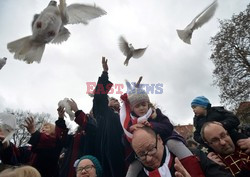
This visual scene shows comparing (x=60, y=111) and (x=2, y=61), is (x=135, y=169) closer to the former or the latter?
(x=60, y=111)

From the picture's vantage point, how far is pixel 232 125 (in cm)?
268

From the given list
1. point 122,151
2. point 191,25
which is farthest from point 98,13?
point 122,151

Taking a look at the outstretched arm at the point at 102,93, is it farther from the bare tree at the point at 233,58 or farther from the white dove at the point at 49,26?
the bare tree at the point at 233,58

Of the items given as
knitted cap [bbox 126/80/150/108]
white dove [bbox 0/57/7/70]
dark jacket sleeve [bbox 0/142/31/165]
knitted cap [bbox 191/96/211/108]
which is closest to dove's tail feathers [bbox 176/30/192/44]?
knitted cap [bbox 191/96/211/108]

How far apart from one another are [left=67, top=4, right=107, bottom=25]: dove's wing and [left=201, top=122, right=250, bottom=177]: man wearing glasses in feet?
5.63

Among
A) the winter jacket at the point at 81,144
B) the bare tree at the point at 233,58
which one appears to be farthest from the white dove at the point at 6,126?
the bare tree at the point at 233,58

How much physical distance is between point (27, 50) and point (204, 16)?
2.46 metres

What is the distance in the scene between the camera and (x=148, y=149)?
1901 millimetres

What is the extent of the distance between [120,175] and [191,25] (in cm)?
224

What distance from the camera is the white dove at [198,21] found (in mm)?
3469

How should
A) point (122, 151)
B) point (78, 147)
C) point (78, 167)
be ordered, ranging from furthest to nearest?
point (78, 147) < point (122, 151) < point (78, 167)

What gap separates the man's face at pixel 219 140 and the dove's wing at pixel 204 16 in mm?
1743

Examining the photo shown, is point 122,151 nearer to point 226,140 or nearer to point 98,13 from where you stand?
point 226,140

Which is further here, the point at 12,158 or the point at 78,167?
the point at 12,158
